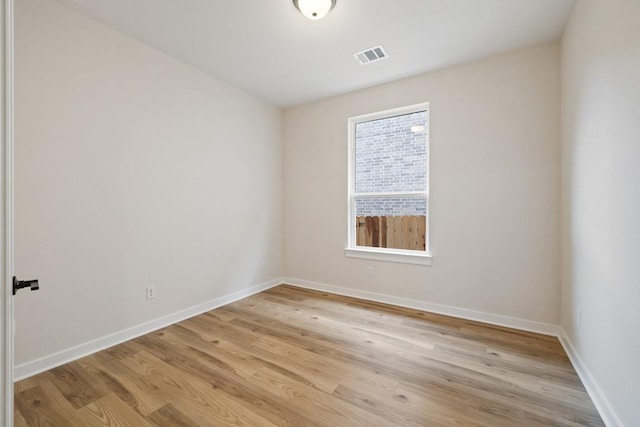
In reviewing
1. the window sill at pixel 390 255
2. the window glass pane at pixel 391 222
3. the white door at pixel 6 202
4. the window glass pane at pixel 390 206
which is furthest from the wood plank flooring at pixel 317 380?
the window glass pane at pixel 390 206

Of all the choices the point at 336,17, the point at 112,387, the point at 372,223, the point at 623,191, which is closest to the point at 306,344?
the point at 112,387

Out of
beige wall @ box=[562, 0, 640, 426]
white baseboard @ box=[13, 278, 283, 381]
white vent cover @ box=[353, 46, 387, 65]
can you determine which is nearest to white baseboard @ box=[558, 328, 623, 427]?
beige wall @ box=[562, 0, 640, 426]

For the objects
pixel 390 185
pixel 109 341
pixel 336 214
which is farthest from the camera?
pixel 336 214

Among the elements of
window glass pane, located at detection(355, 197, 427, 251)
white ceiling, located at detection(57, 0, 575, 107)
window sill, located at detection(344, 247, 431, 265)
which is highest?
white ceiling, located at detection(57, 0, 575, 107)

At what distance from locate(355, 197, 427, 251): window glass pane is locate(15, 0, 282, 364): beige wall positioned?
1.66 m

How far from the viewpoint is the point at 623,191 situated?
55.2 inches

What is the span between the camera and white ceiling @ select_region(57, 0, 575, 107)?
6.93ft

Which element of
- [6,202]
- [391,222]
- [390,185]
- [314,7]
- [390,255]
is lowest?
[390,255]

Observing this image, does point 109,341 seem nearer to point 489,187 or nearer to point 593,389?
point 593,389

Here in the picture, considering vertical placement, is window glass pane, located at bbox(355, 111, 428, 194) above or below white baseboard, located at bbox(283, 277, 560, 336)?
above

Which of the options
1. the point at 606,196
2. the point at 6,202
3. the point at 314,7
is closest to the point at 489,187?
the point at 606,196

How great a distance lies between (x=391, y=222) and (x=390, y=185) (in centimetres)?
47

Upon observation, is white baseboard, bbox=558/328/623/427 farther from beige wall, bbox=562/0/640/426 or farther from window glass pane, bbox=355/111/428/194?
window glass pane, bbox=355/111/428/194

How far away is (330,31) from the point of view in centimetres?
241
